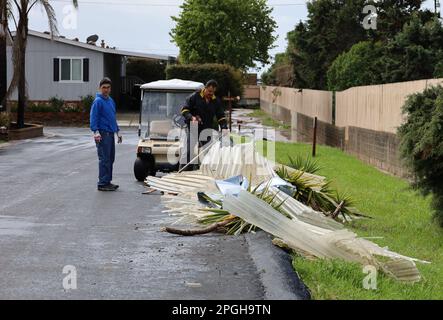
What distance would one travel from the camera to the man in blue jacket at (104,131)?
1431cm

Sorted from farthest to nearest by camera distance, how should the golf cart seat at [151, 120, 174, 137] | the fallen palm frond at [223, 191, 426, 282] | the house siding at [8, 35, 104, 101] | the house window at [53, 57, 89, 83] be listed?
the house window at [53, 57, 89, 83], the house siding at [8, 35, 104, 101], the golf cart seat at [151, 120, 174, 137], the fallen palm frond at [223, 191, 426, 282]

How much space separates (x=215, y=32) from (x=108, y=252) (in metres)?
62.2

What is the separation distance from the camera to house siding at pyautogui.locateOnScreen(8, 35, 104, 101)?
46.8 m

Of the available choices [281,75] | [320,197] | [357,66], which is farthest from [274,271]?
[281,75]

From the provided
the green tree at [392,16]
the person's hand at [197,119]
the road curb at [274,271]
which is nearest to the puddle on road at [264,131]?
the person's hand at [197,119]

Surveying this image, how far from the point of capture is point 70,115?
4488 cm

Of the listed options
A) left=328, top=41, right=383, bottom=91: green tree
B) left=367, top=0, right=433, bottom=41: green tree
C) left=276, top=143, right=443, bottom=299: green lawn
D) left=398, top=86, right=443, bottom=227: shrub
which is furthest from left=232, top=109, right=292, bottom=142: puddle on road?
left=398, top=86, right=443, bottom=227: shrub

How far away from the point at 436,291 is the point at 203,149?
818 cm

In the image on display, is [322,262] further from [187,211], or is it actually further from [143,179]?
[143,179]

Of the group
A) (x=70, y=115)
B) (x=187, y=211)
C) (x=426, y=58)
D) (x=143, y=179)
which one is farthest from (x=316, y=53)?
(x=187, y=211)

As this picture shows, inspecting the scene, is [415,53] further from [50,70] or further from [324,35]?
[50,70]

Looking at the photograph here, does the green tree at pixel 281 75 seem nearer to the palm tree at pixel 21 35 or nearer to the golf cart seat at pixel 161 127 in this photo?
the palm tree at pixel 21 35

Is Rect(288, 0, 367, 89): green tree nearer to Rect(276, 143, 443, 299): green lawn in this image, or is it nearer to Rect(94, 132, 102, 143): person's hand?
Rect(276, 143, 443, 299): green lawn

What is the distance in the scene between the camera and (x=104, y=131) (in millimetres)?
14484
